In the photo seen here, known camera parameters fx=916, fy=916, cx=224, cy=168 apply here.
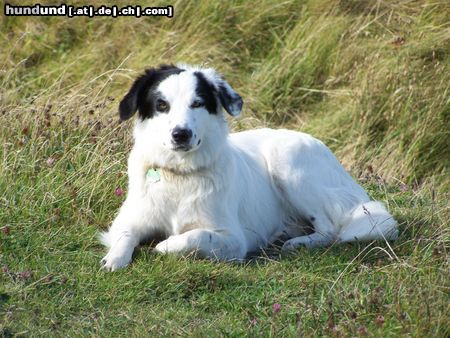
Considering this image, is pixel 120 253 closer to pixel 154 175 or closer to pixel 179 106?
pixel 154 175

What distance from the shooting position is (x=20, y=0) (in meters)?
10.3

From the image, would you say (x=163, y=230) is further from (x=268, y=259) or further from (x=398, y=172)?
(x=398, y=172)

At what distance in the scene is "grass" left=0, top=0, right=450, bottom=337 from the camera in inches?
170

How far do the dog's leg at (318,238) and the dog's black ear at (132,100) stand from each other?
1.27m

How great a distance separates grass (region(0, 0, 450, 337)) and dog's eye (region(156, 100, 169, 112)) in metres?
0.80

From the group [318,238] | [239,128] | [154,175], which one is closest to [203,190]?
[154,175]

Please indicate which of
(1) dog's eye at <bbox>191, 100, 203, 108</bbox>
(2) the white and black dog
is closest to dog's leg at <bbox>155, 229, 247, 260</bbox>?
(2) the white and black dog

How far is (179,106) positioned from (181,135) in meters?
0.22

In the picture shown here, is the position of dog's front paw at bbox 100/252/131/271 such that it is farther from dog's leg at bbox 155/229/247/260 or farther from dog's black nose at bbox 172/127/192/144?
dog's black nose at bbox 172/127/192/144

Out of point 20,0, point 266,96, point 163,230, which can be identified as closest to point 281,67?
point 266,96

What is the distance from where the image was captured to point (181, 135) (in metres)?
5.03

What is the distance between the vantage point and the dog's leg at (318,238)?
5695 millimetres

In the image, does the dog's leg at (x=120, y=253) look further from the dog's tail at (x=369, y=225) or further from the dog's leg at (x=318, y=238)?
the dog's tail at (x=369, y=225)

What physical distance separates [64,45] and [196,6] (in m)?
1.50
